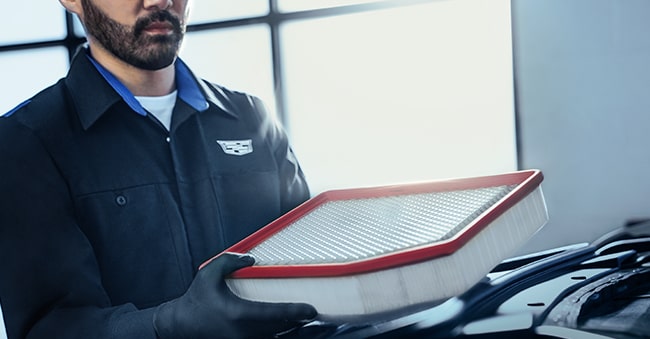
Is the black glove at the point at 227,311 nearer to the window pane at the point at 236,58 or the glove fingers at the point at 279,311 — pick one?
the glove fingers at the point at 279,311

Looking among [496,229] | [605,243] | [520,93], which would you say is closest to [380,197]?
[496,229]

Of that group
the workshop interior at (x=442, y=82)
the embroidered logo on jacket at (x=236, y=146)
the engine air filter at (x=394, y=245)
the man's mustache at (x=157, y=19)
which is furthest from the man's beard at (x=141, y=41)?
the workshop interior at (x=442, y=82)

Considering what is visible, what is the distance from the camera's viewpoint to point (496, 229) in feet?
1.15

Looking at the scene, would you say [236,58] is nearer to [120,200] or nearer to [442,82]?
[442,82]

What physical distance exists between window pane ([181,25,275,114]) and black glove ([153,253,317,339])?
0.74 meters

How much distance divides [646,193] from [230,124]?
579 mm

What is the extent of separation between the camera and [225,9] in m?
1.16

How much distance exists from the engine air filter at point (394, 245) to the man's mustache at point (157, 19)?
1.10ft

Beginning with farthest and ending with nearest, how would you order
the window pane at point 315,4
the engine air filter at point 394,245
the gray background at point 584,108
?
the window pane at point 315,4 → the gray background at point 584,108 → the engine air filter at point 394,245

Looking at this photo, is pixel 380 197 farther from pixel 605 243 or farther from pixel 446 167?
pixel 446 167

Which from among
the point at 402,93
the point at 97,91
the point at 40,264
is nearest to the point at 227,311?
the point at 40,264

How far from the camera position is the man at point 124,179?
58 centimetres

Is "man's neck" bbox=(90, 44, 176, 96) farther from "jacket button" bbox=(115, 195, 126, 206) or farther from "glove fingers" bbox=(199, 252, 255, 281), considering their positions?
"glove fingers" bbox=(199, 252, 255, 281)

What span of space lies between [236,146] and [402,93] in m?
0.40
